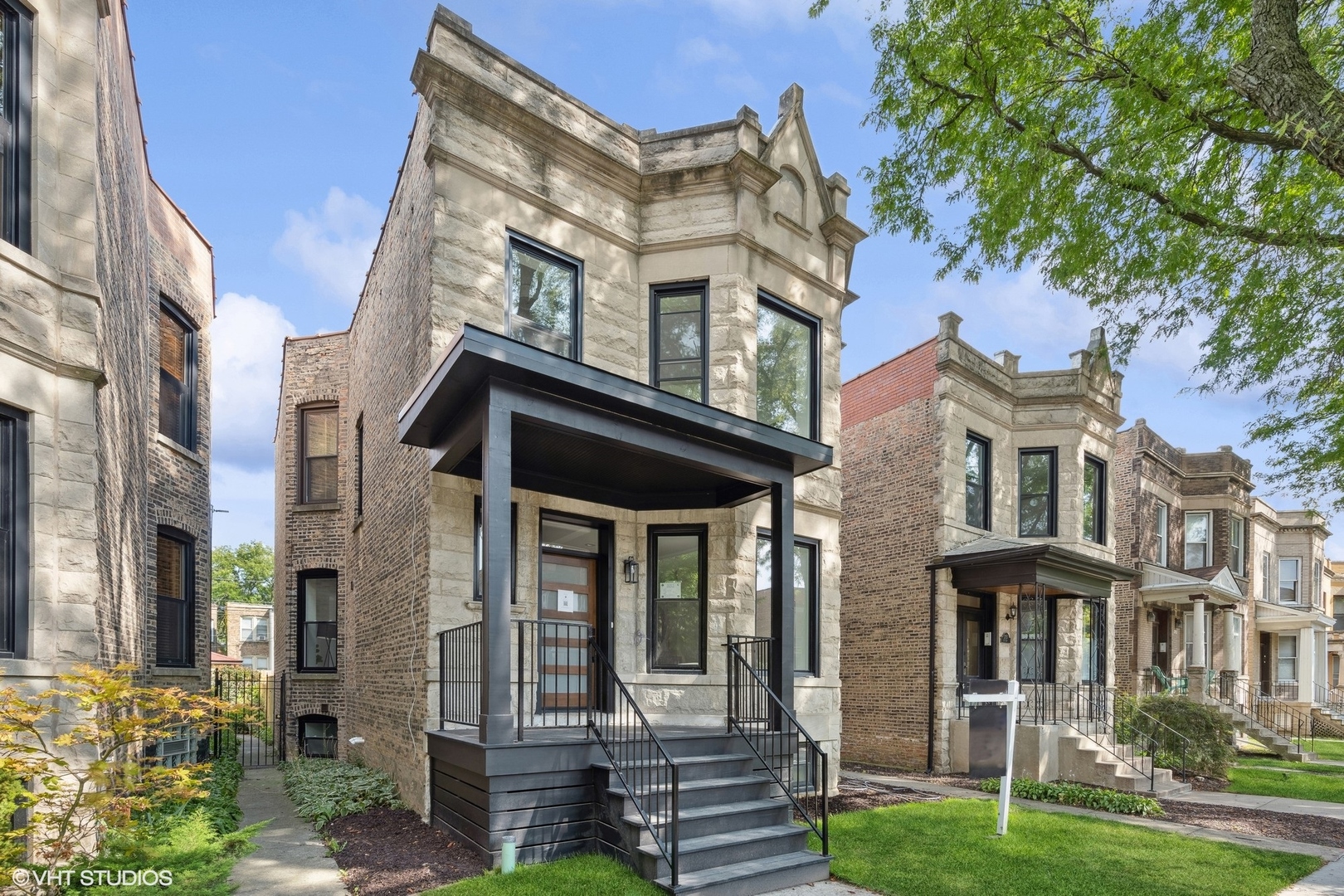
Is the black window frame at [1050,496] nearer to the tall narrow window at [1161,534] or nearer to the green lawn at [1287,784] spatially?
the green lawn at [1287,784]

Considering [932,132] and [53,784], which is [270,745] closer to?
[53,784]

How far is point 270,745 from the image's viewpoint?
17.3m

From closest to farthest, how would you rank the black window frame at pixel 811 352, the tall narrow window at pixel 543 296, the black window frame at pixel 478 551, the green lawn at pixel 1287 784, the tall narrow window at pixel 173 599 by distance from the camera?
the black window frame at pixel 478 551 < the tall narrow window at pixel 543 296 < the black window frame at pixel 811 352 < the tall narrow window at pixel 173 599 < the green lawn at pixel 1287 784

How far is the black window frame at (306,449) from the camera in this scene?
53.1 ft

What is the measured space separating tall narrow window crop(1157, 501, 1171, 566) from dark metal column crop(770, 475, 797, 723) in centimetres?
1714

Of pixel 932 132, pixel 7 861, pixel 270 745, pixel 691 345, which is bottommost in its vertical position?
pixel 270 745

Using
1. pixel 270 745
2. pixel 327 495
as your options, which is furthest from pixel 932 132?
pixel 270 745

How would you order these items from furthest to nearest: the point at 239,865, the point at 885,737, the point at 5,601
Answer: the point at 885,737 → the point at 239,865 → the point at 5,601

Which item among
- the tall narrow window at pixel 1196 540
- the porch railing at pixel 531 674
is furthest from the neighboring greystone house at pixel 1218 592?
the porch railing at pixel 531 674

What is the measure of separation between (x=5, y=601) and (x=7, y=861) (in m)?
1.93

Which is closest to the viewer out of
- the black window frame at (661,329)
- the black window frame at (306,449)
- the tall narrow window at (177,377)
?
the black window frame at (661,329)

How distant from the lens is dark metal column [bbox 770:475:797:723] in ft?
29.6

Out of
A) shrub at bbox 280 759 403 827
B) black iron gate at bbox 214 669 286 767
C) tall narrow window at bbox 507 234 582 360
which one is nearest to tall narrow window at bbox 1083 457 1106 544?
tall narrow window at bbox 507 234 582 360

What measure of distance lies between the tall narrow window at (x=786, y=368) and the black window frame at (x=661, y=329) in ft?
2.74
